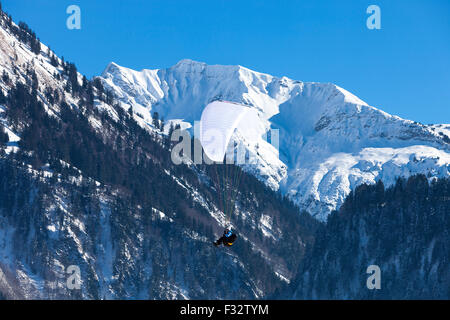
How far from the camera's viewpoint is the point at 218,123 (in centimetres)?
12631

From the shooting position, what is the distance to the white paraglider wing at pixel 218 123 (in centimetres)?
12638

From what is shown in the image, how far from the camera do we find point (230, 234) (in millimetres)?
115500

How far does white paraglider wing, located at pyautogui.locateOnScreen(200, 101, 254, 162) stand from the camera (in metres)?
126
